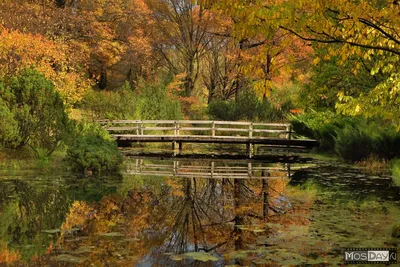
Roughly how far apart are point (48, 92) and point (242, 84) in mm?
29480

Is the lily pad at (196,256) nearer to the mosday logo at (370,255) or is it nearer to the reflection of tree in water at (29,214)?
the mosday logo at (370,255)

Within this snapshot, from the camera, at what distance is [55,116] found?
1761 cm

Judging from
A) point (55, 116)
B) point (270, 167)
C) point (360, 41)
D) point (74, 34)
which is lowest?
point (270, 167)

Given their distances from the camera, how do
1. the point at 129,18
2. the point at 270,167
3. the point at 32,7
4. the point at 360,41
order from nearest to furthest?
the point at 360,41
the point at 270,167
the point at 32,7
the point at 129,18

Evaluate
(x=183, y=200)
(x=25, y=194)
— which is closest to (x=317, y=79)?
(x=183, y=200)

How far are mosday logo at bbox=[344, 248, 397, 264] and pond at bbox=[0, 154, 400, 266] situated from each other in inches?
8.3

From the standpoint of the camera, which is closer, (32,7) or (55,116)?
(55,116)

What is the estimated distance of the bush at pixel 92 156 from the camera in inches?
646

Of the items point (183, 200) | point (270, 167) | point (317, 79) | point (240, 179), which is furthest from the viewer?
point (317, 79)

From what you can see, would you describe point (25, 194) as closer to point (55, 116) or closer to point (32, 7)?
point (55, 116)

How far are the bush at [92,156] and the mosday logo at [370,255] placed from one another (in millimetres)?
10156

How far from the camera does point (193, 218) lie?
1027 cm

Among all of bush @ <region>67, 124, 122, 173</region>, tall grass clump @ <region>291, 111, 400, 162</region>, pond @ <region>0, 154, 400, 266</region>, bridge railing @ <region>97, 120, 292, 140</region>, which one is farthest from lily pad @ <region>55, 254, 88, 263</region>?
bridge railing @ <region>97, 120, 292, 140</region>

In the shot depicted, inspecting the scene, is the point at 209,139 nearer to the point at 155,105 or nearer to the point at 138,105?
the point at 138,105
